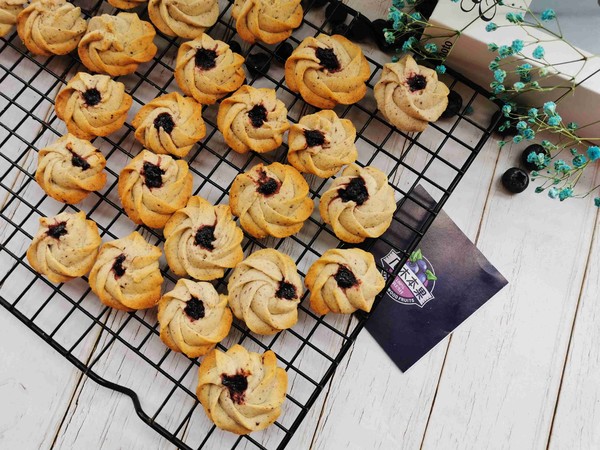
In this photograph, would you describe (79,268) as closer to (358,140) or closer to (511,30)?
(358,140)

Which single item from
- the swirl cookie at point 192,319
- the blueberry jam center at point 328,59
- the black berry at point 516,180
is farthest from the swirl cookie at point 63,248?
the black berry at point 516,180

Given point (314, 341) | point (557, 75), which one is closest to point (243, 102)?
point (314, 341)

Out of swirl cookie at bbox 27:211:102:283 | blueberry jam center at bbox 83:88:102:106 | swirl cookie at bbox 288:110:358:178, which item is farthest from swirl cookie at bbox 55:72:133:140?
swirl cookie at bbox 288:110:358:178

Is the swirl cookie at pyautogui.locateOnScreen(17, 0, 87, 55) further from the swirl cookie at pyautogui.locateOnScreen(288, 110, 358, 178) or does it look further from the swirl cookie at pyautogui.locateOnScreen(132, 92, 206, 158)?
the swirl cookie at pyautogui.locateOnScreen(288, 110, 358, 178)

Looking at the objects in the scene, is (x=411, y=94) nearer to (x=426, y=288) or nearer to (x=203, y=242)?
(x=426, y=288)

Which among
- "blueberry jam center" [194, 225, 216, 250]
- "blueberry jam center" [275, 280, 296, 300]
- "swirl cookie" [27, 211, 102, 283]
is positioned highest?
"blueberry jam center" [275, 280, 296, 300]

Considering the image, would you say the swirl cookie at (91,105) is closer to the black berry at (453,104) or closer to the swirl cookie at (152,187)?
the swirl cookie at (152,187)
